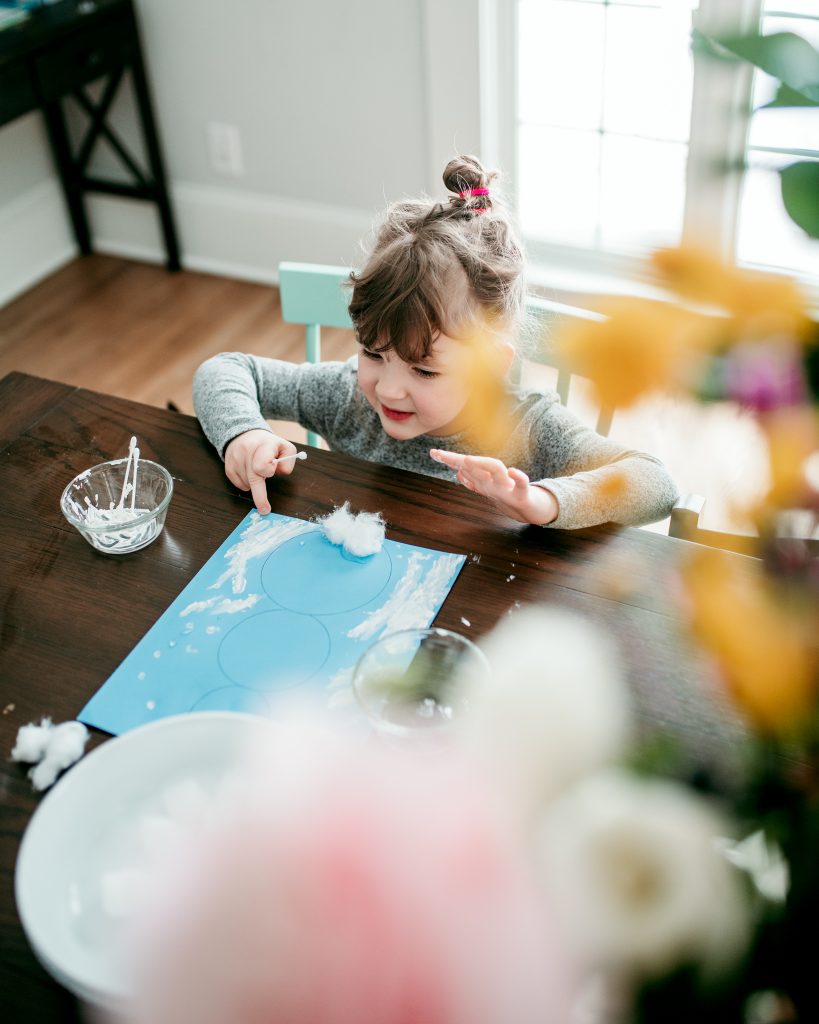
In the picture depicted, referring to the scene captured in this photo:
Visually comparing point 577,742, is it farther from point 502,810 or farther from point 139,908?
point 139,908

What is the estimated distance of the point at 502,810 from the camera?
1.20ft

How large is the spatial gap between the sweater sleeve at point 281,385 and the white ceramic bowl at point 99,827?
2.11 feet

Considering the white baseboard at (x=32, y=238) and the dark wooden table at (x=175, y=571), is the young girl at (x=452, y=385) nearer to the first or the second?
the dark wooden table at (x=175, y=571)

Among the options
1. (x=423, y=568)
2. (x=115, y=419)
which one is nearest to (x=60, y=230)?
(x=115, y=419)

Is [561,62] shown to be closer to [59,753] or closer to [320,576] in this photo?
[320,576]

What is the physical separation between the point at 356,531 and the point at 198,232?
7.89 ft

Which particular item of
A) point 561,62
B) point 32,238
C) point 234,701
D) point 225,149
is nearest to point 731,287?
point 234,701

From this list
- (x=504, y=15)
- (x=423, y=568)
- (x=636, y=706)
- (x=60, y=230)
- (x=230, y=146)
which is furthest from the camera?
(x=60, y=230)

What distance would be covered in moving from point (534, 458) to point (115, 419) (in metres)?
0.55

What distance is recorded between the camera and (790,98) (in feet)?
1.17

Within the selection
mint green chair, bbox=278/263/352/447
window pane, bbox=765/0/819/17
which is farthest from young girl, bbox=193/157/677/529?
window pane, bbox=765/0/819/17

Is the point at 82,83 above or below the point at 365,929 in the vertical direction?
below

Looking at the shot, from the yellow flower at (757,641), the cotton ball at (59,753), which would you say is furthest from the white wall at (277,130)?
the yellow flower at (757,641)

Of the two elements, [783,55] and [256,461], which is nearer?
[783,55]
